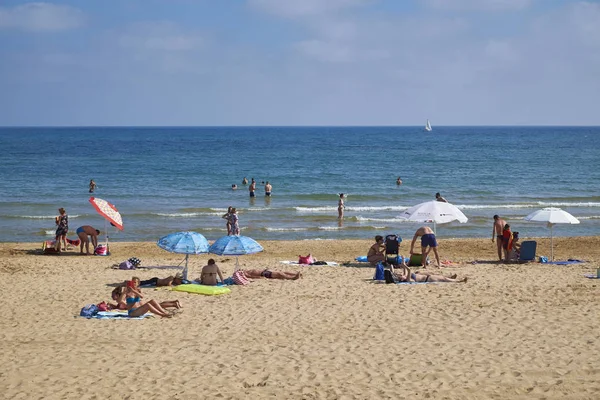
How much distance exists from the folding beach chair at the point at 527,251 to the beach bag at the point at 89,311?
11.4 metres

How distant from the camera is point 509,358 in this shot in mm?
10531

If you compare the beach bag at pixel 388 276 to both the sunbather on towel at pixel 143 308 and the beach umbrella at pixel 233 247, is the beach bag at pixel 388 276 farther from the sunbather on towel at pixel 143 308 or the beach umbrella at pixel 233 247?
the sunbather on towel at pixel 143 308

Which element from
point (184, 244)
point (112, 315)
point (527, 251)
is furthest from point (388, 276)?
point (112, 315)

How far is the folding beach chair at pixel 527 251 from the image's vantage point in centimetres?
1914

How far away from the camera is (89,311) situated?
520 inches

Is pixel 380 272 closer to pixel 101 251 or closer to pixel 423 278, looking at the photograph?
pixel 423 278

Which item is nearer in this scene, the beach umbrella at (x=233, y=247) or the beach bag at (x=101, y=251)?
the beach umbrella at (x=233, y=247)

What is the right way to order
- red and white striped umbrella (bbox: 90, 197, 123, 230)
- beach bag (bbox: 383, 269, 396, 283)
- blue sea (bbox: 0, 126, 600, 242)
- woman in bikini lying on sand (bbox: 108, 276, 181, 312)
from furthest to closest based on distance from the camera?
1. blue sea (bbox: 0, 126, 600, 242)
2. red and white striped umbrella (bbox: 90, 197, 123, 230)
3. beach bag (bbox: 383, 269, 396, 283)
4. woman in bikini lying on sand (bbox: 108, 276, 181, 312)

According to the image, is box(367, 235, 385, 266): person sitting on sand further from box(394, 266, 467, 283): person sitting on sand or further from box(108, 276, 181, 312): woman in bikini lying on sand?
box(108, 276, 181, 312): woman in bikini lying on sand

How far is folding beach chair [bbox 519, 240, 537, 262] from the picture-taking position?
19.1 m

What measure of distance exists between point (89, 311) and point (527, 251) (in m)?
11.6

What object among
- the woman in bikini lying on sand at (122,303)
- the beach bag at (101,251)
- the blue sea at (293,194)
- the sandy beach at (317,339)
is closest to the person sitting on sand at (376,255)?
the sandy beach at (317,339)

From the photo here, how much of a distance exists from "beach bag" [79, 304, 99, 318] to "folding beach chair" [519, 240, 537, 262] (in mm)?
→ 11392

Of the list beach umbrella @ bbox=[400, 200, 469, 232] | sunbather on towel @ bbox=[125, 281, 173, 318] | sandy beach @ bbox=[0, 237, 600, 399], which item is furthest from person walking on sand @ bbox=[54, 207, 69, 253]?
beach umbrella @ bbox=[400, 200, 469, 232]
